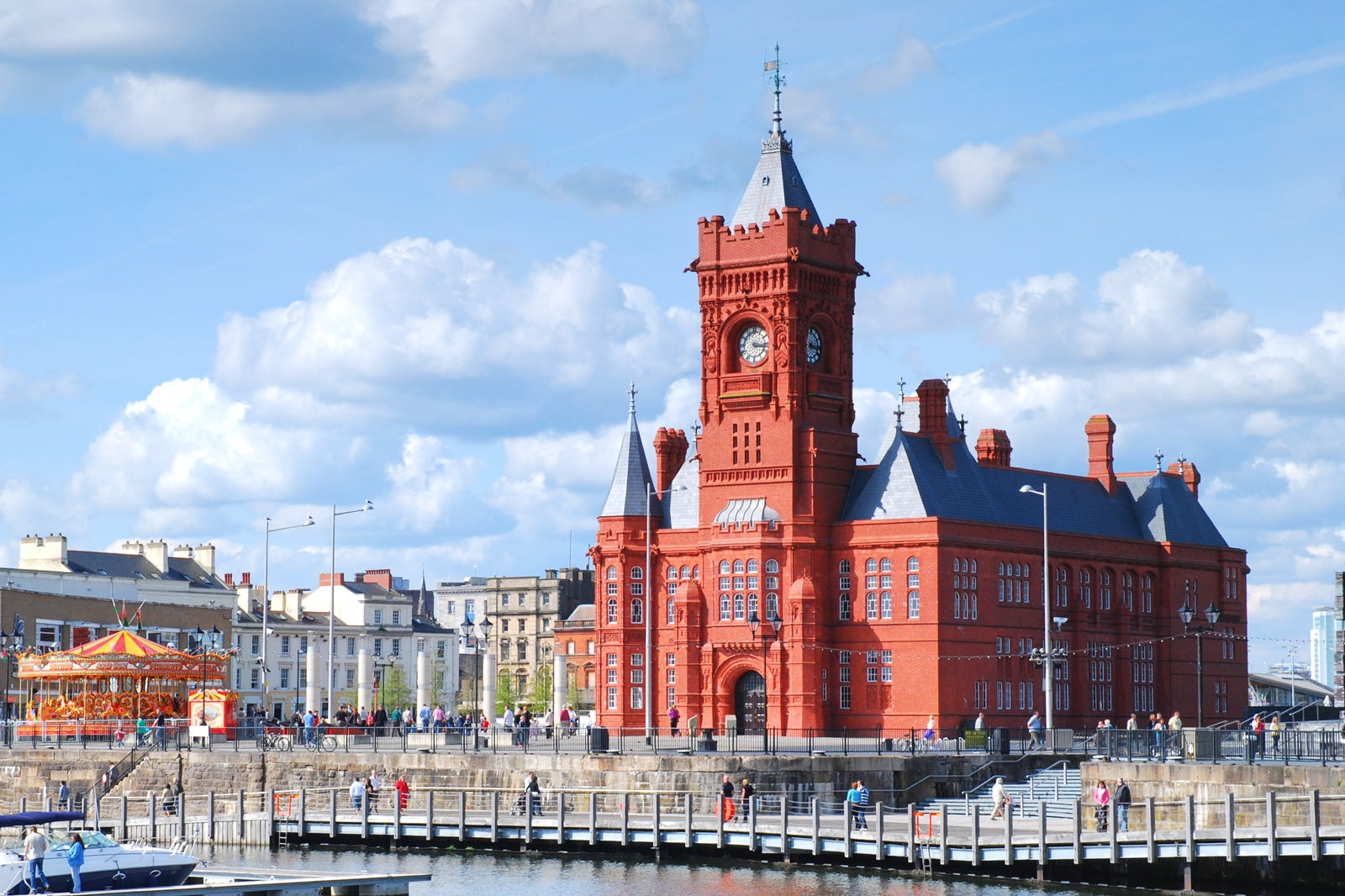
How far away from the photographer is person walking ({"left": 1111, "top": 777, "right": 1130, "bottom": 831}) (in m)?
55.8

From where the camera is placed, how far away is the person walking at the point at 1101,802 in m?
57.6

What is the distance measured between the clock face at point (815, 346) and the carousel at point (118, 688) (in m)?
26.7

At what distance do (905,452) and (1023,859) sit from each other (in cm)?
3553

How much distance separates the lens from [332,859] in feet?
201

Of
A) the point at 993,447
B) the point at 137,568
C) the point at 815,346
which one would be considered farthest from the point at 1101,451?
the point at 137,568

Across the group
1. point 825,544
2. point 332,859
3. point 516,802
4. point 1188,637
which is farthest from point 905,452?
point 332,859

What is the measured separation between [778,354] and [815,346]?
2.37 metres

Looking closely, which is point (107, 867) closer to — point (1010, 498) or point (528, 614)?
point (1010, 498)

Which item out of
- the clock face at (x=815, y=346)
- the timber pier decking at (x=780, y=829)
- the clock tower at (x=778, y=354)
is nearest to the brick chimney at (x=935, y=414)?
the clock tower at (x=778, y=354)

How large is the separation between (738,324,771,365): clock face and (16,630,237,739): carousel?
2436 cm

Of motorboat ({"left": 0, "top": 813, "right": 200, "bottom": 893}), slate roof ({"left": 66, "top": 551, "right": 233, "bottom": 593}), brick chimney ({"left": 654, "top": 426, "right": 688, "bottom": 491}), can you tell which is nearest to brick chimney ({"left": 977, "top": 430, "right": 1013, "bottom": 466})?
brick chimney ({"left": 654, "top": 426, "right": 688, "bottom": 491})

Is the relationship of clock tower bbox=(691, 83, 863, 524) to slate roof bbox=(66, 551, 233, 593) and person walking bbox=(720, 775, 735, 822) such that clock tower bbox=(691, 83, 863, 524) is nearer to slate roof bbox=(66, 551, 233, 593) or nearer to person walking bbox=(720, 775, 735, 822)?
person walking bbox=(720, 775, 735, 822)

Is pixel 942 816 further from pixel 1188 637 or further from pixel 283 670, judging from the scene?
pixel 283 670

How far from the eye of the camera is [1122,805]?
5572cm
